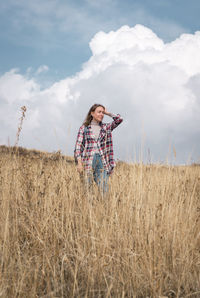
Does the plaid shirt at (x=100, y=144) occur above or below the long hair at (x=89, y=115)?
below

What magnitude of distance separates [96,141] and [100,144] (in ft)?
0.34

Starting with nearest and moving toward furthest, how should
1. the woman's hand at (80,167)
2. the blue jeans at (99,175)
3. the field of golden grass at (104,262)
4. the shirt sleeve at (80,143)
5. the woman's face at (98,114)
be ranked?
the field of golden grass at (104,262)
the blue jeans at (99,175)
the woman's hand at (80,167)
the shirt sleeve at (80,143)
the woman's face at (98,114)

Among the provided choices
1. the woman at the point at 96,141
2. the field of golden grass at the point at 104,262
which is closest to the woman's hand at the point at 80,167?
the woman at the point at 96,141

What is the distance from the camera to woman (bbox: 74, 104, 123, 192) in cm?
445

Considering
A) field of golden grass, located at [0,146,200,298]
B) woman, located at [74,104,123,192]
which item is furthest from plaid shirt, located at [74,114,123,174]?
field of golden grass, located at [0,146,200,298]

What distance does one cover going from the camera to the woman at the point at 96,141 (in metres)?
4.45

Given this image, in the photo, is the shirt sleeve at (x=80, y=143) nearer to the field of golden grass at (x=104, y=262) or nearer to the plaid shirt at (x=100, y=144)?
the plaid shirt at (x=100, y=144)

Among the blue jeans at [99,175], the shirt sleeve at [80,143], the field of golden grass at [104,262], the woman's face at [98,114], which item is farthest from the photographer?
the woman's face at [98,114]

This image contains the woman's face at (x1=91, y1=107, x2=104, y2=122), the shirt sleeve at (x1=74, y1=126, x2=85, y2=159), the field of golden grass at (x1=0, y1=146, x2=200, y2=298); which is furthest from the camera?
the woman's face at (x1=91, y1=107, x2=104, y2=122)

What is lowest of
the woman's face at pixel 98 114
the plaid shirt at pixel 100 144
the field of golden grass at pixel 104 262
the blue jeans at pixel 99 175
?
the field of golden grass at pixel 104 262

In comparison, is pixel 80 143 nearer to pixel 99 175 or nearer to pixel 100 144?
pixel 100 144

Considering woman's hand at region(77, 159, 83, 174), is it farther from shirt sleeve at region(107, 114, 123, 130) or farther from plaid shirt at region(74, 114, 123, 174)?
shirt sleeve at region(107, 114, 123, 130)

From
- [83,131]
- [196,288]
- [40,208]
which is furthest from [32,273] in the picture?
[83,131]

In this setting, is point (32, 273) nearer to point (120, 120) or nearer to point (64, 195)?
point (64, 195)
